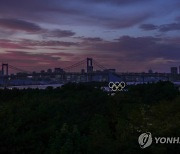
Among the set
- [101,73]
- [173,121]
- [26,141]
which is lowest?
[26,141]

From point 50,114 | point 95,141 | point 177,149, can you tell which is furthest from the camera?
point 50,114

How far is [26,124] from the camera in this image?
1861 centimetres

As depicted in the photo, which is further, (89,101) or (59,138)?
(89,101)

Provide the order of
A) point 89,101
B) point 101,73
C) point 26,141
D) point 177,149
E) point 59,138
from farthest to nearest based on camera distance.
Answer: point 101,73 → point 89,101 → point 26,141 → point 59,138 → point 177,149

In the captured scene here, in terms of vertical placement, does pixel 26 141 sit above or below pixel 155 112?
below

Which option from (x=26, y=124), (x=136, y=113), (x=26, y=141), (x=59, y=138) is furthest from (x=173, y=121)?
(x=26, y=124)

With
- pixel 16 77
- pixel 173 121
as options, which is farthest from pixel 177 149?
pixel 16 77

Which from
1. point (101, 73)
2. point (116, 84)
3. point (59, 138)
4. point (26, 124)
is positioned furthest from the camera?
point (101, 73)

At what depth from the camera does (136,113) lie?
15805mm

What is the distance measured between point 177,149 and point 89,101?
1313cm

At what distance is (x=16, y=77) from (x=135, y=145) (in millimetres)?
33278

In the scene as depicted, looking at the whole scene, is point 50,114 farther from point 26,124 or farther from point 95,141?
point 95,141

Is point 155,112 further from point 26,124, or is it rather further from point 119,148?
point 26,124

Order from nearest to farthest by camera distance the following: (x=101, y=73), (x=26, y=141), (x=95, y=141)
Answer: (x=95, y=141) → (x=26, y=141) → (x=101, y=73)
